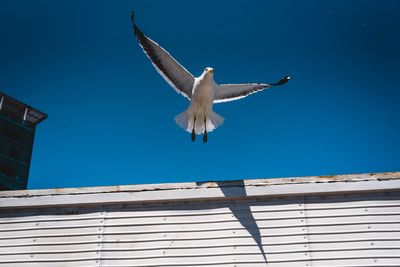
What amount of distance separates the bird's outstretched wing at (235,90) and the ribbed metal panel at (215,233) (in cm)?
380

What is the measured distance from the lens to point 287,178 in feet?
21.1

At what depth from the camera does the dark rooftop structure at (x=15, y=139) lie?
43.8 meters

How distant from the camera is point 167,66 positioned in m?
9.86

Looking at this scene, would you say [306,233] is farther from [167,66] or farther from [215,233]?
[167,66]

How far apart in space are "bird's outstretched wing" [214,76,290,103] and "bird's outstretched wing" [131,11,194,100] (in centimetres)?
54

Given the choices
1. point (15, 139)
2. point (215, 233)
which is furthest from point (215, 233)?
point (15, 139)

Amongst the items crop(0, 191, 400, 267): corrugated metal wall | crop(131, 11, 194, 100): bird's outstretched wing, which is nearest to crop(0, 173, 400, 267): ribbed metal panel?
crop(0, 191, 400, 267): corrugated metal wall

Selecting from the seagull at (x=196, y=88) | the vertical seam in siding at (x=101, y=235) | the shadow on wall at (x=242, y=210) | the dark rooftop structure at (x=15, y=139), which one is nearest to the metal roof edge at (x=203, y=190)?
the shadow on wall at (x=242, y=210)

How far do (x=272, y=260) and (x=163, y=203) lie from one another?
57.4 inches

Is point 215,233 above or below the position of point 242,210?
below

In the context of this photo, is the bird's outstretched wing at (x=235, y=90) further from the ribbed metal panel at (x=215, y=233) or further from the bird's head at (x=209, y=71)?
the ribbed metal panel at (x=215, y=233)

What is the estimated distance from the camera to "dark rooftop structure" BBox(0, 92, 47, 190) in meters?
43.8

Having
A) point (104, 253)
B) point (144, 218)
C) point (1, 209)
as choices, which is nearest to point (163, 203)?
point (144, 218)

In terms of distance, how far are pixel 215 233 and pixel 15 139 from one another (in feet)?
140
